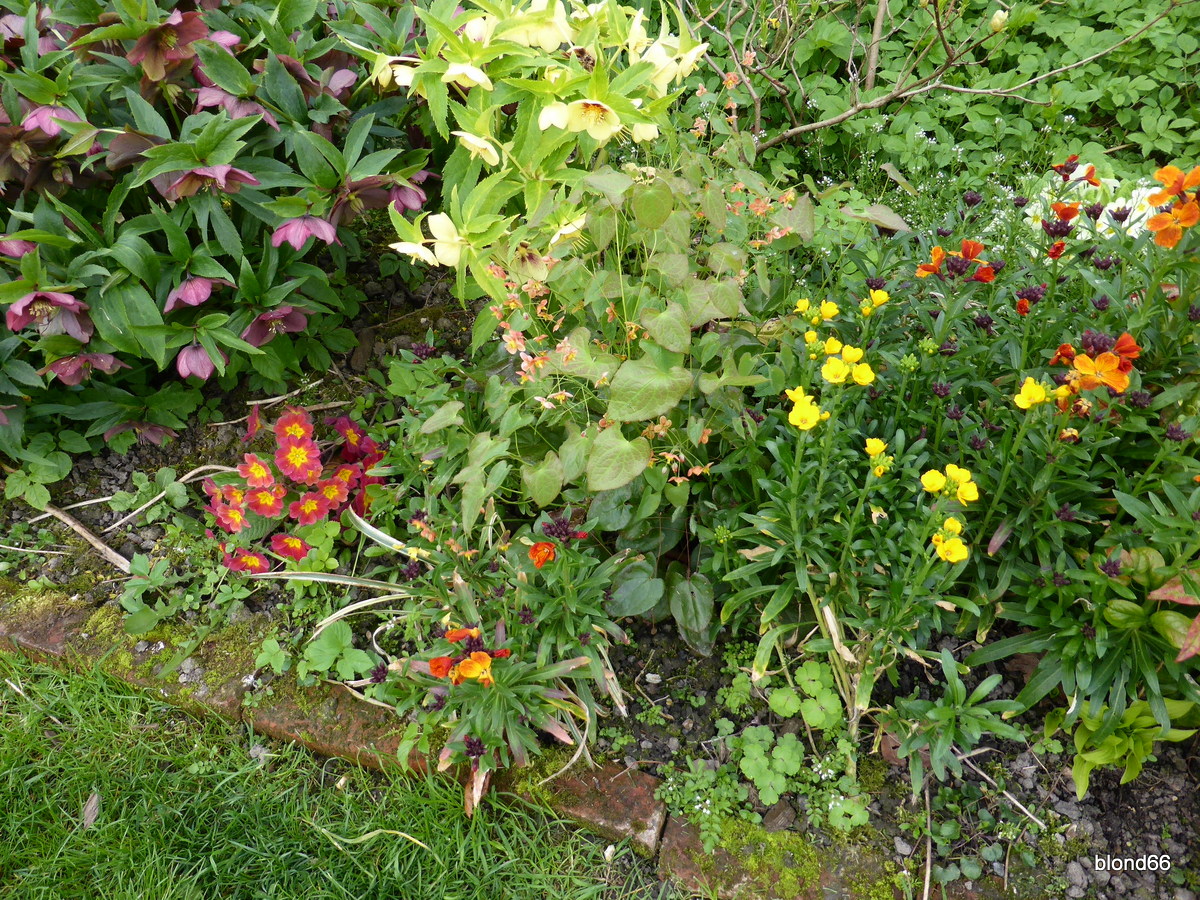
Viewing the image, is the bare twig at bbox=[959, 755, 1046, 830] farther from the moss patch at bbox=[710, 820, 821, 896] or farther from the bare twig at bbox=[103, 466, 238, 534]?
the bare twig at bbox=[103, 466, 238, 534]

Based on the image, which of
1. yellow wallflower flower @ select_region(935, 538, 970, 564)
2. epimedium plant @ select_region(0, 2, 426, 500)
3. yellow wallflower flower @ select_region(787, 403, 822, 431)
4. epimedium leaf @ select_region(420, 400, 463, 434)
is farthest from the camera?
epimedium plant @ select_region(0, 2, 426, 500)

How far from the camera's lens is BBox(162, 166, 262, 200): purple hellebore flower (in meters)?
1.83

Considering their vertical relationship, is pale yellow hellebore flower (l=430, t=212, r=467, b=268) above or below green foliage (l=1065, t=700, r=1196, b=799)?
above

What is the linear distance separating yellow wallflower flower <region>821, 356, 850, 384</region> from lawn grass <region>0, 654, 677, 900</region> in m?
1.03

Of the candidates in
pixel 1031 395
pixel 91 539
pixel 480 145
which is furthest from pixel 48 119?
pixel 1031 395

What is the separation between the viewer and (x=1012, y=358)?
179 centimetres

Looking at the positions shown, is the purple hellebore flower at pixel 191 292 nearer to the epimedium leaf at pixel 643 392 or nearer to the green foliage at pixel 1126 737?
the epimedium leaf at pixel 643 392

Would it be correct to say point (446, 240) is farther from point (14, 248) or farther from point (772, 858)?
point (772, 858)

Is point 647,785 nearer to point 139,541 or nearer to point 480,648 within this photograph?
point 480,648

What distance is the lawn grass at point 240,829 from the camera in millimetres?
1678

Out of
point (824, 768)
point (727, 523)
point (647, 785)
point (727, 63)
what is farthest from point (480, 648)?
point (727, 63)

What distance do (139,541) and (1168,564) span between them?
252cm

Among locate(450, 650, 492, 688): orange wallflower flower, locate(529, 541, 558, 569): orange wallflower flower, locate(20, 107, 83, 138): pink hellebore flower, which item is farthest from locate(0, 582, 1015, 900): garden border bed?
locate(20, 107, 83, 138): pink hellebore flower

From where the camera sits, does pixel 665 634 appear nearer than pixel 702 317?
No
